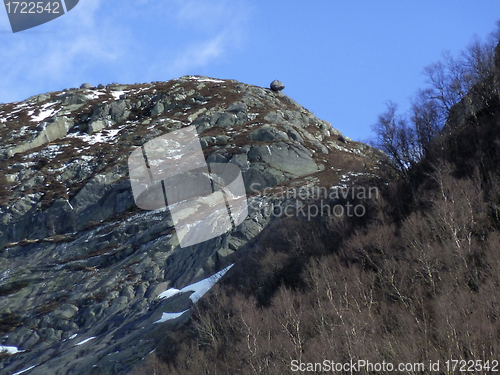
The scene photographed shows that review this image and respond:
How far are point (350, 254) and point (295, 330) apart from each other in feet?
27.5

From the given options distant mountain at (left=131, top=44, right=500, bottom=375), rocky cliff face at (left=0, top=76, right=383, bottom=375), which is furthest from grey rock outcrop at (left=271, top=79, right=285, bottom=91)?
distant mountain at (left=131, top=44, right=500, bottom=375)

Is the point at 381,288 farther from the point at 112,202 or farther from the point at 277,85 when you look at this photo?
the point at 277,85

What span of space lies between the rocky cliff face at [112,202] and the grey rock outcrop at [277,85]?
4.75 meters

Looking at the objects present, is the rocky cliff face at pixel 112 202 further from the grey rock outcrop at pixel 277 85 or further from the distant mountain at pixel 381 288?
the distant mountain at pixel 381 288

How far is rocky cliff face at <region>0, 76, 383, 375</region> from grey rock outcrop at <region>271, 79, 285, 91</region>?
4753 millimetres

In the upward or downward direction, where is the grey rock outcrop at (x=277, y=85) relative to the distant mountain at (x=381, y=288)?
upward

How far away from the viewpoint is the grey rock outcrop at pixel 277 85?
316 ft

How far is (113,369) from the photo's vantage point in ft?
109

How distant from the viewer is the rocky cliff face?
41594mm

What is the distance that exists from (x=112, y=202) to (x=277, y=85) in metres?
48.0

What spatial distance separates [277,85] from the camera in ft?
317

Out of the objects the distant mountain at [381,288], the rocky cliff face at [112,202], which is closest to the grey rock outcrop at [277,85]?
the rocky cliff face at [112,202]

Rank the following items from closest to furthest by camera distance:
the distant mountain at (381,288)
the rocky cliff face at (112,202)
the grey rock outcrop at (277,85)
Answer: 1. the distant mountain at (381,288)
2. the rocky cliff face at (112,202)
3. the grey rock outcrop at (277,85)

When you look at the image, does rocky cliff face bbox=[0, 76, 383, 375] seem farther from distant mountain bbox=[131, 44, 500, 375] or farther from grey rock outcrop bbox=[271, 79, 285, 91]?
distant mountain bbox=[131, 44, 500, 375]
